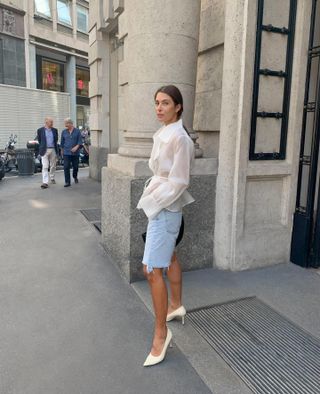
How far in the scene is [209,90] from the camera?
426cm

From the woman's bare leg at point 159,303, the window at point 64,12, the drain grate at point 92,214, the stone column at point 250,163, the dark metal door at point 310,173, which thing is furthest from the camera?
the window at point 64,12

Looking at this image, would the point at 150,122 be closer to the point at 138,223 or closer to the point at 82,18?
the point at 138,223

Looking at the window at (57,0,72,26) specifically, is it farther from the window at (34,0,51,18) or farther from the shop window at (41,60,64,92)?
the shop window at (41,60,64,92)

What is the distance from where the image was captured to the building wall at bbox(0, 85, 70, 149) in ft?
51.6

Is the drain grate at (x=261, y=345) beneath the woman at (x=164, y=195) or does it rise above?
beneath

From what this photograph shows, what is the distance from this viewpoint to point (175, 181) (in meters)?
2.47

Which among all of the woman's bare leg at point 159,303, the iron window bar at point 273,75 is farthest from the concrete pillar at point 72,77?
the woman's bare leg at point 159,303

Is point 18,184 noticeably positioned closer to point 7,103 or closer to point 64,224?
point 64,224

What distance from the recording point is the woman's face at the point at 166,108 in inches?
101

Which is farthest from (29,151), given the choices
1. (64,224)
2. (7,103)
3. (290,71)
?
(290,71)

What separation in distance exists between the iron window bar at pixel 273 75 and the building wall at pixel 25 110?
14.3 meters

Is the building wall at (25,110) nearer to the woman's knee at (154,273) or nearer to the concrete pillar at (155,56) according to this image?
the concrete pillar at (155,56)

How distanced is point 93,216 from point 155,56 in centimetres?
347

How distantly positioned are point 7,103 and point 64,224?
11.9m
